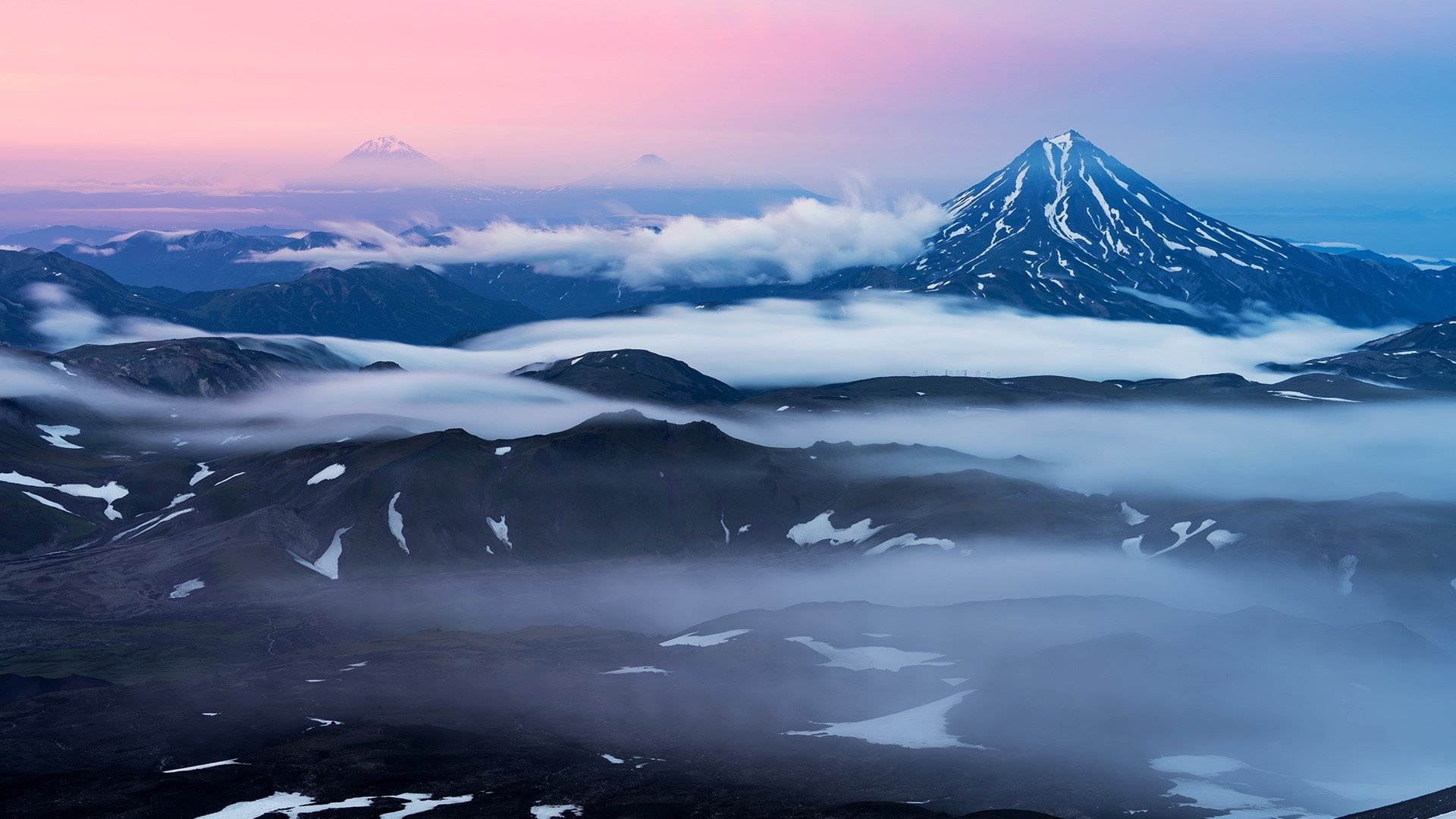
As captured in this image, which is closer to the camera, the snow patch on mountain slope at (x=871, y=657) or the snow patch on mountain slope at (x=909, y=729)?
the snow patch on mountain slope at (x=909, y=729)

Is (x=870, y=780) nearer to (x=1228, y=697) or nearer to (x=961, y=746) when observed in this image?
(x=961, y=746)

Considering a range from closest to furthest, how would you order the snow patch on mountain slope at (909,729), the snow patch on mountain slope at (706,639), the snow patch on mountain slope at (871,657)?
the snow patch on mountain slope at (909,729), the snow patch on mountain slope at (871,657), the snow patch on mountain slope at (706,639)

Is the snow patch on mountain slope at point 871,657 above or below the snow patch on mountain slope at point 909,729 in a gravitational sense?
above

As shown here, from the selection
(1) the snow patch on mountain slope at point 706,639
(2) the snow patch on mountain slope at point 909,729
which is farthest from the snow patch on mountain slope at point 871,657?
(2) the snow patch on mountain slope at point 909,729

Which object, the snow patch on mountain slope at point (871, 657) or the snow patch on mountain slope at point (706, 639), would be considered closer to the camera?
the snow patch on mountain slope at point (871, 657)

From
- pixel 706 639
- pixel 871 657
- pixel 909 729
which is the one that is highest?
pixel 706 639

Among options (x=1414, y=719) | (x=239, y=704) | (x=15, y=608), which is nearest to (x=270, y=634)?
(x=15, y=608)

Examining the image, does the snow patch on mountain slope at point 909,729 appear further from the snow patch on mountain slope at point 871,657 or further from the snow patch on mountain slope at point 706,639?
the snow patch on mountain slope at point 706,639

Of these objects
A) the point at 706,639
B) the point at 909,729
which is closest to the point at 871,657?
the point at 706,639

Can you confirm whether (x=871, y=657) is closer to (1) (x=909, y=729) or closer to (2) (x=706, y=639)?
(2) (x=706, y=639)

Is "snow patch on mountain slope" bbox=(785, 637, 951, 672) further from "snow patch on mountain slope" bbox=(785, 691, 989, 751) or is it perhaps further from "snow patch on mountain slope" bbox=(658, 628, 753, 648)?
"snow patch on mountain slope" bbox=(785, 691, 989, 751)

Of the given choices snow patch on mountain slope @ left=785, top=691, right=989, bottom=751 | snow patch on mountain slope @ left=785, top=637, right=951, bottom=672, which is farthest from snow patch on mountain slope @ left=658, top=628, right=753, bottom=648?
snow patch on mountain slope @ left=785, top=691, right=989, bottom=751

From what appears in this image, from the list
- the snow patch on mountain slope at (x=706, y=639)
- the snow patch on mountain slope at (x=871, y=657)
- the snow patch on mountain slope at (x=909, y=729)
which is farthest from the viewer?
the snow patch on mountain slope at (x=706, y=639)
